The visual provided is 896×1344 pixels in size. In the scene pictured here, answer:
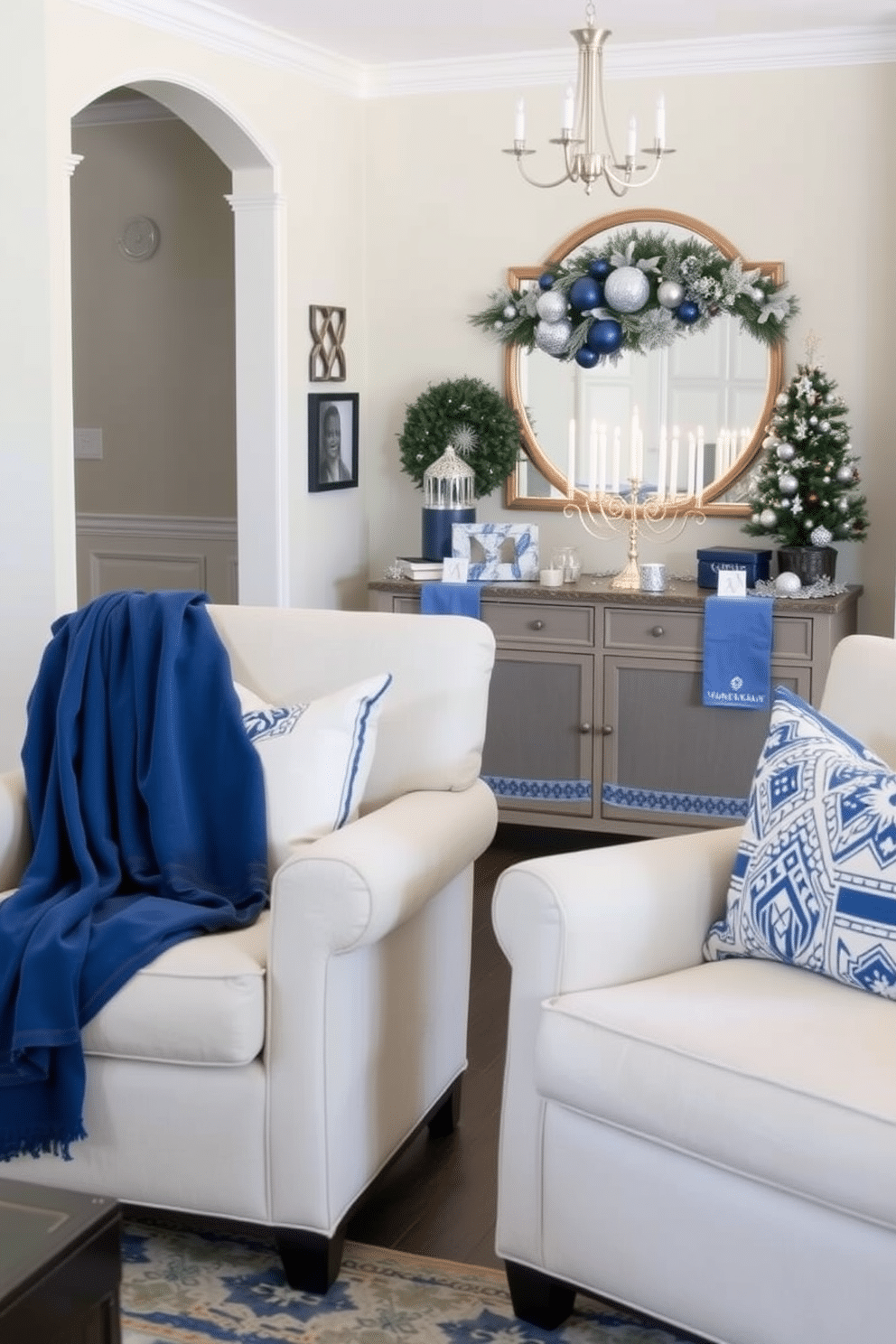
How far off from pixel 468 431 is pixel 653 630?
981 millimetres

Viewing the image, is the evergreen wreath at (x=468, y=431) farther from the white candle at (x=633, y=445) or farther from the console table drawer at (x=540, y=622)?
the console table drawer at (x=540, y=622)

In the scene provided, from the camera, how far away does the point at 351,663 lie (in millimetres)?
2994

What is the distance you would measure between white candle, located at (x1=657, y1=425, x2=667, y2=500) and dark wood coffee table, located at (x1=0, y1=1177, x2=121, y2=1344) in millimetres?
3832

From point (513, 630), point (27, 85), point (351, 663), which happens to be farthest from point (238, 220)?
point (351, 663)

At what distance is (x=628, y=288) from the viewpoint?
5039 mm

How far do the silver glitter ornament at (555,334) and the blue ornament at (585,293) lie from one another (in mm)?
77

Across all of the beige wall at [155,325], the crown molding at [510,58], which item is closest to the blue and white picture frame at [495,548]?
the beige wall at [155,325]

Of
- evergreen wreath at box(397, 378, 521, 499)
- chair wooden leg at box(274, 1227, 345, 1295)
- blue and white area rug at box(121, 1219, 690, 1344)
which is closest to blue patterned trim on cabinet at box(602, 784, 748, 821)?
evergreen wreath at box(397, 378, 521, 499)

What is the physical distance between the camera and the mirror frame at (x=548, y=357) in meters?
5.05

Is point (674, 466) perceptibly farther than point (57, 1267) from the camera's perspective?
Yes

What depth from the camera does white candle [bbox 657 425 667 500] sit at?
5.17 metres

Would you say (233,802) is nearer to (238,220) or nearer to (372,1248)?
(372,1248)

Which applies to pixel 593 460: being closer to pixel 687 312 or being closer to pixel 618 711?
pixel 687 312

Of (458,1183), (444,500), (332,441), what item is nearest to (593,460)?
(444,500)
